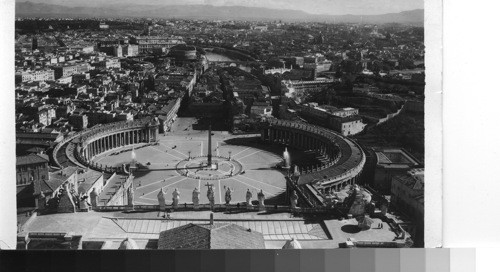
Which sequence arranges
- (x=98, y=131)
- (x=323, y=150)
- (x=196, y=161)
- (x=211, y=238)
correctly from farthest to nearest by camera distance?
1. (x=98, y=131)
2. (x=323, y=150)
3. (x=196, y=161)
4. (x=211, y=238)

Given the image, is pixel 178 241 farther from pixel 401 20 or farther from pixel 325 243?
pixel 401 20

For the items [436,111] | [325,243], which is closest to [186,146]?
[325,243]

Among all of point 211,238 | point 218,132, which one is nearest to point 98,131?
point 218,132

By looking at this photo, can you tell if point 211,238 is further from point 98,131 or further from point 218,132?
point 98,131

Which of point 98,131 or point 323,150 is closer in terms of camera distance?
point 323,150

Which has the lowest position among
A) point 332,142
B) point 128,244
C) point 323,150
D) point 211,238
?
point 128,244

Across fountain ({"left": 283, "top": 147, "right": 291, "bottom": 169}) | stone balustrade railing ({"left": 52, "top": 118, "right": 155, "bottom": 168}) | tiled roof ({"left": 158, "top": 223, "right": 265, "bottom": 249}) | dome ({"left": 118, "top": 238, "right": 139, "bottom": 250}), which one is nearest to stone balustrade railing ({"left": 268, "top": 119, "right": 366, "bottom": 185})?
fountain ({"left": 283, "top": 147, "right": 291, "bottom": 169})
